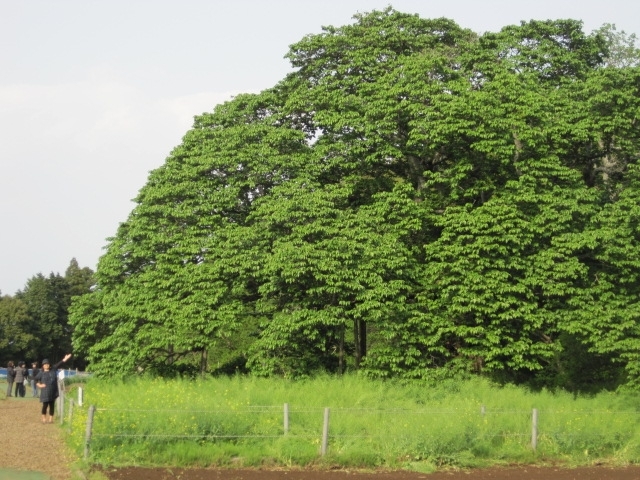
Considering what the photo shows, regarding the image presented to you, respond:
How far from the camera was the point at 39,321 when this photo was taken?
75125 millimetres

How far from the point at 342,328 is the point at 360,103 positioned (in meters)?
8.17

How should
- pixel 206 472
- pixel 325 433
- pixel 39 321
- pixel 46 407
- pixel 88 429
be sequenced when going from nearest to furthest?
pixel 206 472, pixel 88 429, pixel 325 433, pixel 46 407, pixel 39 321

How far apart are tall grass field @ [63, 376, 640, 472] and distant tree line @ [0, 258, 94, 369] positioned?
52.8m

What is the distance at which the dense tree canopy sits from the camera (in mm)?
25812

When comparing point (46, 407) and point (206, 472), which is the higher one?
point (46, 407)

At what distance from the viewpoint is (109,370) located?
90.8ft

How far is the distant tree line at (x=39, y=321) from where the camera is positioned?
7138 centimetres

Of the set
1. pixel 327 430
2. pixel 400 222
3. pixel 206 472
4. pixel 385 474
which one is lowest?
pixel 385 474

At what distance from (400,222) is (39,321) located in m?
57.4

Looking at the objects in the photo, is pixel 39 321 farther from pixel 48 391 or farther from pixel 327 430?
pixel 327 430

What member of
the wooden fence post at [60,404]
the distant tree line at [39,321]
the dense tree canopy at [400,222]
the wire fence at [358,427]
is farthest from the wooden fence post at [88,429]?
the distant tree line at [39,321]

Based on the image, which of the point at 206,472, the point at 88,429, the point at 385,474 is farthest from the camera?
the point at 385,474

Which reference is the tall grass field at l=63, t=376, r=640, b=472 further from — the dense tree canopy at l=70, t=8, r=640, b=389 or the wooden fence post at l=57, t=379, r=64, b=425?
the dense tree canopy at l=70, t=8, r=640, b=389

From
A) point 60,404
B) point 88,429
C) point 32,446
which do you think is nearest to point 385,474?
point 88,429
